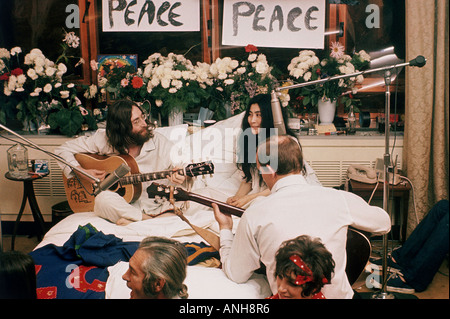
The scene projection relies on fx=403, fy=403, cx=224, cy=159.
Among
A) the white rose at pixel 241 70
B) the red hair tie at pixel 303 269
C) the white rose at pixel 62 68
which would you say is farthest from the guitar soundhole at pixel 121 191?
the red hair tie at pixel 303 269

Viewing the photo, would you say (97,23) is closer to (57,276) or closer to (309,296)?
(57,276)

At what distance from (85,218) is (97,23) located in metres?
1.00

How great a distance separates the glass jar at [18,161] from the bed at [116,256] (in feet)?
2.05

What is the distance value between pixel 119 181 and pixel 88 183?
1.03 feet

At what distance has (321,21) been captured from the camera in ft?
6.83

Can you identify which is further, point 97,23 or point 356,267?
point 97,23

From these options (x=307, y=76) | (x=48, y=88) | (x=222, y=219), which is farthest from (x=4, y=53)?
(x=307, y=76)

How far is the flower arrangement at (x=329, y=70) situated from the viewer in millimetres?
2479

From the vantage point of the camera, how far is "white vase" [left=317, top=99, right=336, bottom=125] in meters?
2.57

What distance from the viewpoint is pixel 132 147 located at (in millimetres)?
2244

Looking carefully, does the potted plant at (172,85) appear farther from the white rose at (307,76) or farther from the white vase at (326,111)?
the white vase at (326,111)

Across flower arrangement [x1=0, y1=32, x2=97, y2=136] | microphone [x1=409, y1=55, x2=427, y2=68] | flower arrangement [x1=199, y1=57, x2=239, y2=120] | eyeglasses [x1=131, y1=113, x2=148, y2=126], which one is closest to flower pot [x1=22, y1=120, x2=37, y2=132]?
flower arrangement [x1=0, y1=32, x2=97, y2=136]

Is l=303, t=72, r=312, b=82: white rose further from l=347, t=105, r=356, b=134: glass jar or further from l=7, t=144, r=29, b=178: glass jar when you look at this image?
l=7, t=144, r=29, b=178: glass jar

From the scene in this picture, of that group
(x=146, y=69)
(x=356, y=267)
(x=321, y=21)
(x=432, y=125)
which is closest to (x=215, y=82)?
(x=146, y=69)
